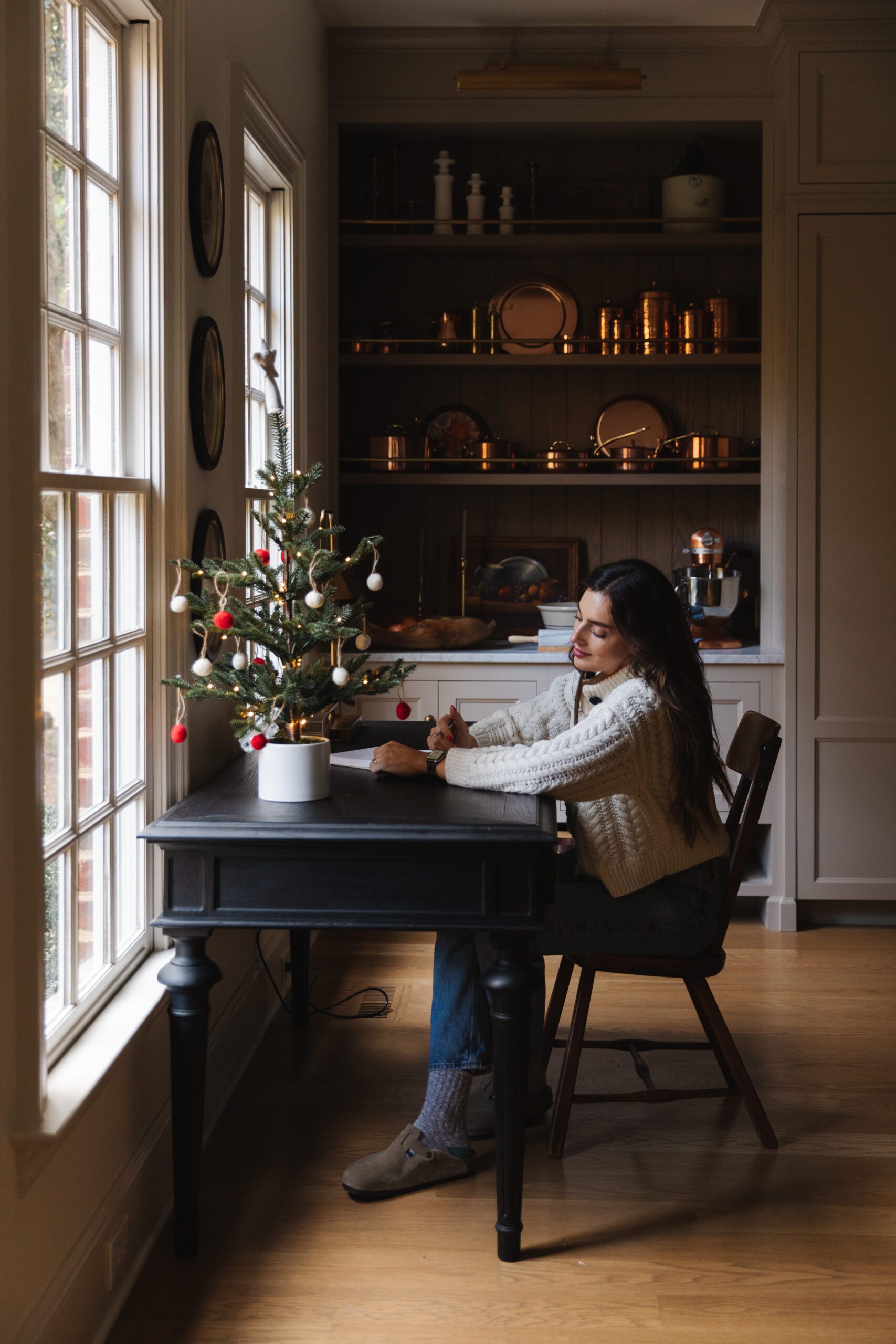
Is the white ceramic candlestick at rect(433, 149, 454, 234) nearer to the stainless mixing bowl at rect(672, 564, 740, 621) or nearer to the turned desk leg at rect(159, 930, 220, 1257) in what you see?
the stainless mixing bowl at rect(672, 564, 740, 621)

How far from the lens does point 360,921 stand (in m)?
2.09

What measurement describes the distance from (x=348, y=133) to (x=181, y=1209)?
377 cm

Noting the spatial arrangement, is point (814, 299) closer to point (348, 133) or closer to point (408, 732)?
point (348, 133)

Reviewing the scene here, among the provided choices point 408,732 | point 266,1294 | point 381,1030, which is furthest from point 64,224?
point 381,1030


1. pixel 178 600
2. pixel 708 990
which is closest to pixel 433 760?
pixel 178 600

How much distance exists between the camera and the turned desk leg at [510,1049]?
83.7 inches

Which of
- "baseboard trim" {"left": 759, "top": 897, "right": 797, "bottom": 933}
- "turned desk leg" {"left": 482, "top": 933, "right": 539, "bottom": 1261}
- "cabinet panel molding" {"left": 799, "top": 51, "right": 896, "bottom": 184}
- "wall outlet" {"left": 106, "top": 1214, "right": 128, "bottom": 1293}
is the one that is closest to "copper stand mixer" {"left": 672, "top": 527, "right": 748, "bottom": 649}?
"baseboard trim" {"left": 759, "top": 897, "right": 797, "bottom": 933}

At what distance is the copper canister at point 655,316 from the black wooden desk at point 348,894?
286 cm

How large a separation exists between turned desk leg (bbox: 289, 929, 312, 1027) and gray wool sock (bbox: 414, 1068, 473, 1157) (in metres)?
0.80

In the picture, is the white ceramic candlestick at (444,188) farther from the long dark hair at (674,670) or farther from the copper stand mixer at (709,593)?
the long dark hair at (674,670)

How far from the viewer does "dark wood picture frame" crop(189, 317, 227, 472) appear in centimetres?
249

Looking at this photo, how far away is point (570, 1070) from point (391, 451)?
2.55 metres

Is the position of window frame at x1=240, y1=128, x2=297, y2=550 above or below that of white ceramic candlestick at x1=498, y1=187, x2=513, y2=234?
below

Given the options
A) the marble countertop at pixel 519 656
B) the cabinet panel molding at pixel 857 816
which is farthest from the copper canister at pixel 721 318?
the cabinet panel molding at pixel 857 816
